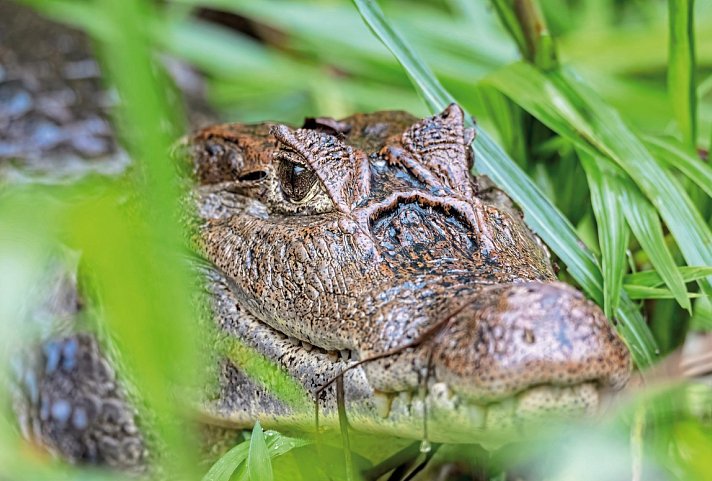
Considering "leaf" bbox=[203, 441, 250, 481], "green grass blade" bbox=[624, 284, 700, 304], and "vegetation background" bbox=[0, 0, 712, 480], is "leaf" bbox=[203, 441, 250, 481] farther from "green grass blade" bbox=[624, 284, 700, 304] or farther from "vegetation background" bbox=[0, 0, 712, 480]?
"green grass blade" bbox=[624, 284, 700, 304]

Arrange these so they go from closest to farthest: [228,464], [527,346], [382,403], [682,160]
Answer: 1. [527,346]
2. [382,403]
3. [228,464]
4. [682,160]

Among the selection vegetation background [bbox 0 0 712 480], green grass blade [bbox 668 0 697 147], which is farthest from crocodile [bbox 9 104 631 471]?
green grass blade [bbox 668 0 697 147]

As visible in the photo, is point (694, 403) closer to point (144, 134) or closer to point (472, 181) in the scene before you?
point (472, 181)

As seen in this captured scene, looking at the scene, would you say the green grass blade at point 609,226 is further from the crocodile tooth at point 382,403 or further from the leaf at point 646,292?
the crocodile tooth at point 382,403

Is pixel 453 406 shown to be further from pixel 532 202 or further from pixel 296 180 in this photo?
pixel 532 202

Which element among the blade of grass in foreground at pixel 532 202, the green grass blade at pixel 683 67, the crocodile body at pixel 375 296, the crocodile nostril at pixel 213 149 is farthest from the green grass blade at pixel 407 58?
the green grass blade at pixel 683 67

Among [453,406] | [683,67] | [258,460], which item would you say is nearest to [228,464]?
[258,460]
